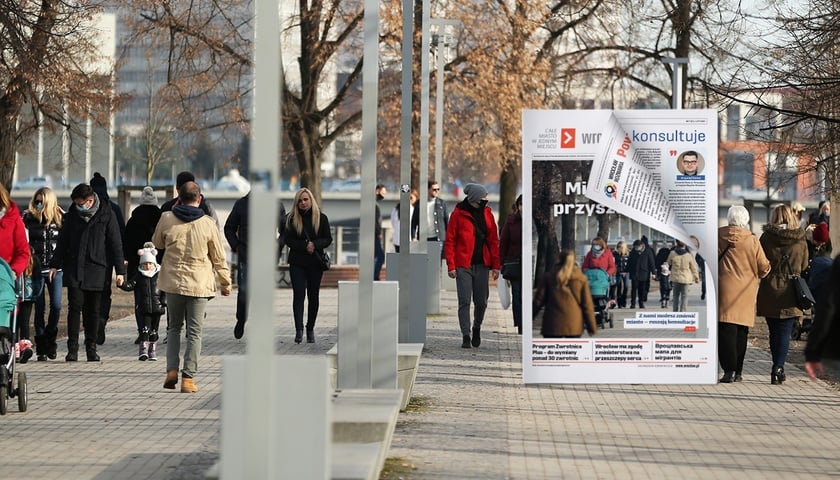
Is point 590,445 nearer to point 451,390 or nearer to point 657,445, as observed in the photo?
point 657,445

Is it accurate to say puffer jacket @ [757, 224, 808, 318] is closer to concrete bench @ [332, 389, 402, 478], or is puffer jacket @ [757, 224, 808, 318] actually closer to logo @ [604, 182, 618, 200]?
logo @ [604, 182, 618, 200]

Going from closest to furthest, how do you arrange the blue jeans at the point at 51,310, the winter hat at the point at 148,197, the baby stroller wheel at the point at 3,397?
1. the baby stroller wheel at the point at 3,397
2. the blue jeans at the point at 51,310
3. the winter hat at the point at 148,197

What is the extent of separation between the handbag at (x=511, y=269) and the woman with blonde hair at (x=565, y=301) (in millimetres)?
6305

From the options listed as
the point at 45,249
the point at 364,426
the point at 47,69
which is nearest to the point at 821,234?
the point at 45,249

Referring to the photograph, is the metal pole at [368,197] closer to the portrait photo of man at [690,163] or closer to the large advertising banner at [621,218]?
the large advertising banner at [621,218]

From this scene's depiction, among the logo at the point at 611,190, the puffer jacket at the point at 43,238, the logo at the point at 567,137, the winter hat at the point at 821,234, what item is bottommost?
the puffer jacket at the point at 43,238

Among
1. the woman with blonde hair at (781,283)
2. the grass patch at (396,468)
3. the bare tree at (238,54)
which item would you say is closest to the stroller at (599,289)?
the woman with blonde hair at (781,283)

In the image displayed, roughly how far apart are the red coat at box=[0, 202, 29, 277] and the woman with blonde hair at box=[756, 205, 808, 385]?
6.68 m

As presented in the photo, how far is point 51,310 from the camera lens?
15391 millimetres

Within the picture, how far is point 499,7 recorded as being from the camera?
3353cm

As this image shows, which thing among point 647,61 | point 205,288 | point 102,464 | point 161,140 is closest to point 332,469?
point 102,464

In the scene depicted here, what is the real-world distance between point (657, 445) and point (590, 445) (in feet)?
1.44

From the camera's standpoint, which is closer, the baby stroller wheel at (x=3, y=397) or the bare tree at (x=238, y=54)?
the baby stroller wheel at (x=3, y=397)

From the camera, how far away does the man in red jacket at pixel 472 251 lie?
672 inches
